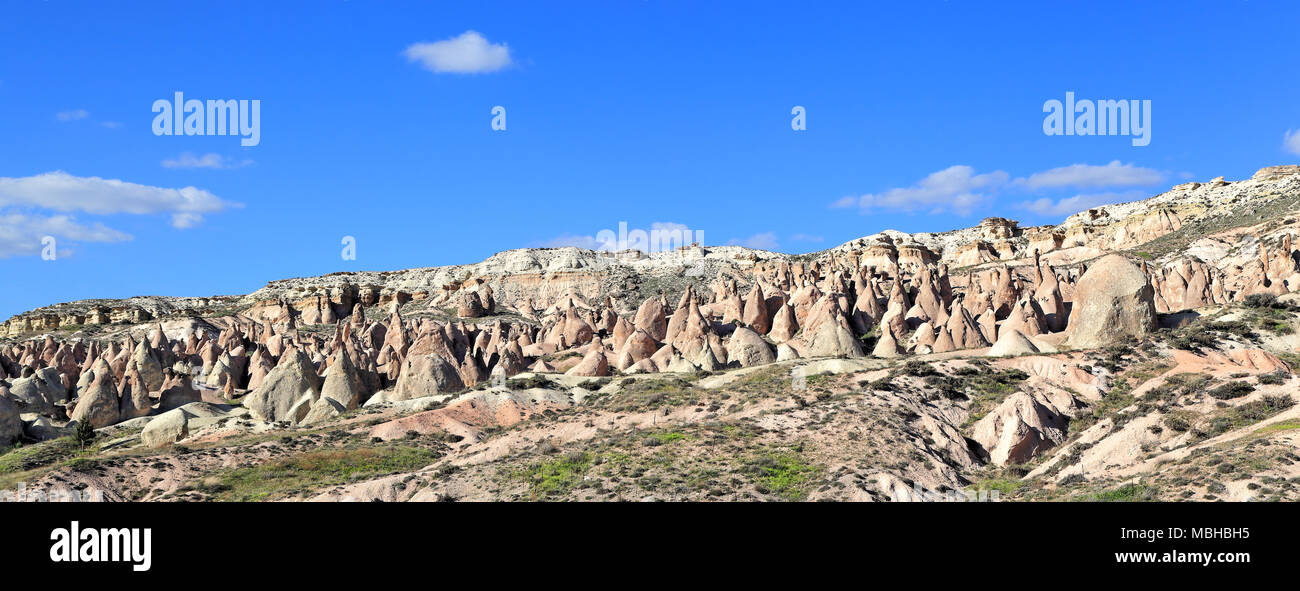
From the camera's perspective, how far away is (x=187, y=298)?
174 m

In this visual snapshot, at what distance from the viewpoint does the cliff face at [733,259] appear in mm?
109500

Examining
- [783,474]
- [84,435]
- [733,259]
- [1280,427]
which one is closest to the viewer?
[1280,427]

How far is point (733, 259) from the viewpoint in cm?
16350

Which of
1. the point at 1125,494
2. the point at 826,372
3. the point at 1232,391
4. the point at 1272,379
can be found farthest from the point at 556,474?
the point at 1272,379

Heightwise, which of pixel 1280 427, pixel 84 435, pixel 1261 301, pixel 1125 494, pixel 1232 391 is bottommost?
pixel 84 435

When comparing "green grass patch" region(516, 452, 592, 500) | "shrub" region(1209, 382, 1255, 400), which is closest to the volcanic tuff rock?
"shrub" region(1209, 382, 1255, 400)

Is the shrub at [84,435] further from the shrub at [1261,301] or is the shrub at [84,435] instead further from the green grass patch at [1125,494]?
the shrub at [1261,301]

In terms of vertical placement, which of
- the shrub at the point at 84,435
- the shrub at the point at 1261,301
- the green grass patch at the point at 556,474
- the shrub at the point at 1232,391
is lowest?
the shrub at the point at 84,435

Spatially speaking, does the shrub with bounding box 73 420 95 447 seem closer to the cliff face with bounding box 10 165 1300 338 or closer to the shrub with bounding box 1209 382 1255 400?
the shrub with bounding box 1209 382 1255 400

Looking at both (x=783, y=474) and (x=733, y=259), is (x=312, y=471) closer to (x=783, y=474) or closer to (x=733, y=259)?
(x=783, y=474)

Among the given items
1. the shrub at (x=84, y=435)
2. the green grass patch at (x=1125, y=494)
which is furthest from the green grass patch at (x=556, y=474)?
the shrub at (x=84, y=435)

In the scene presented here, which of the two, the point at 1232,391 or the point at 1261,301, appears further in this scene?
the point at 1261,301
